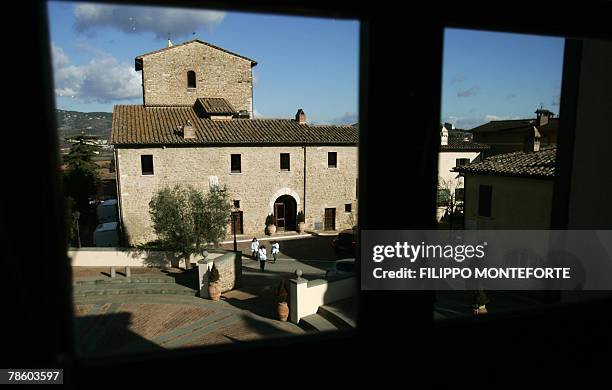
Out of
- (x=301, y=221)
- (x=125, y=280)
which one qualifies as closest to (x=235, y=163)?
(x=301, y=221)

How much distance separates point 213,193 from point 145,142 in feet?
19.7

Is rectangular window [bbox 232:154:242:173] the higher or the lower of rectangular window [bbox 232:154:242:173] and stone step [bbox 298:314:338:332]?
the higher

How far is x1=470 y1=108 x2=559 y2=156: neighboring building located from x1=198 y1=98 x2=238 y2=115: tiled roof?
2073cm

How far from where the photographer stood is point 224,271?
43.7 ft

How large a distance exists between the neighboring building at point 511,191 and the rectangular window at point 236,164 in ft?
39.0

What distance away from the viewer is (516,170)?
503 inches

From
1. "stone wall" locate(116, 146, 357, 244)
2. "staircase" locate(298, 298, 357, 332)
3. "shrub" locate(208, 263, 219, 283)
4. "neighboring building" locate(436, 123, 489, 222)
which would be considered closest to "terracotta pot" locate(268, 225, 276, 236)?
"stone wall" locate(116, 146, 357, 244)

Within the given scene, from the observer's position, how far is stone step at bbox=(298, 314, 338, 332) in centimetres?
1024

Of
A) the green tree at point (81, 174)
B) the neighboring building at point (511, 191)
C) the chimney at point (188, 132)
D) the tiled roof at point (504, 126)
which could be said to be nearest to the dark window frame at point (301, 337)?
the neighboring building at point (511, 191)

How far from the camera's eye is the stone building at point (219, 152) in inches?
798

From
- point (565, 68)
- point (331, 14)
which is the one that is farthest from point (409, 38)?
point (565, 68)

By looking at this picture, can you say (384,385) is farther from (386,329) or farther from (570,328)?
(570,328)

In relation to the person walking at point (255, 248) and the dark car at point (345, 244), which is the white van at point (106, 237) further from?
the dark car at point (345, 244)

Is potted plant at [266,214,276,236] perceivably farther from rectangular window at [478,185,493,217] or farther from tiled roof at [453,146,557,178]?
rectangular window at [478,185,493,217]
